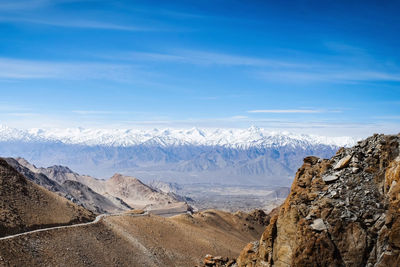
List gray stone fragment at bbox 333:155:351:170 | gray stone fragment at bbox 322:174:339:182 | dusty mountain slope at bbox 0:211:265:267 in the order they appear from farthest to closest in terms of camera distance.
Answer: dusty mountain slope at bbox 0:211:265:267 → gray stone fragment at bbox 333:155:351:170 → gray stone fragment at bbox 322:174:339:182

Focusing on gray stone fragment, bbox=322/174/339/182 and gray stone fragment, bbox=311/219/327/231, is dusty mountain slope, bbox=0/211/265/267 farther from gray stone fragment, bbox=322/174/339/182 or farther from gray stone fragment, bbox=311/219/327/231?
gray stone fragment, bbox=322/174/339/182

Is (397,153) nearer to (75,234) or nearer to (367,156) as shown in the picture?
(367,156)

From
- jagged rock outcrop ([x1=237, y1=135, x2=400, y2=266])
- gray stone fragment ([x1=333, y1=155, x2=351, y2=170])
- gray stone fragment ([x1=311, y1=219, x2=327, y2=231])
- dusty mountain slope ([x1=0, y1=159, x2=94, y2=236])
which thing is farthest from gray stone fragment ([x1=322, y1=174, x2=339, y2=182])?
dusty mountain slope ([x1=0, y1=159, x2=94, y2=236])

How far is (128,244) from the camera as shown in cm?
6262

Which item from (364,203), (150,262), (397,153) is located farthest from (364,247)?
(150,262)

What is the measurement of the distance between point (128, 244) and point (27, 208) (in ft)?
Answer: 54.0

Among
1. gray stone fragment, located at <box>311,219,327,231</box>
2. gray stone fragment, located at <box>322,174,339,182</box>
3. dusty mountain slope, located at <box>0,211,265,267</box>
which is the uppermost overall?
gray stone fragment, located at <box>322,174,339,182</box>

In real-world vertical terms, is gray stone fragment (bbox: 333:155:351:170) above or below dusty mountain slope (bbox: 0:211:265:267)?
above

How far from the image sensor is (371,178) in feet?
68.6

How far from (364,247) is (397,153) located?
5479mm

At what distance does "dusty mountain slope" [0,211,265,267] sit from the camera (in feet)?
160

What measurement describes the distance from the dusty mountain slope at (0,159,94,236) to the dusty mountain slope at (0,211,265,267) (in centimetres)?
370

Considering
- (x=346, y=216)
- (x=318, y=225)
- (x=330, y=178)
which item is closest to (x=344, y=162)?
Result: (x=330, y=178)

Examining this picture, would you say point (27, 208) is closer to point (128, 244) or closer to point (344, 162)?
point (128, 244)
